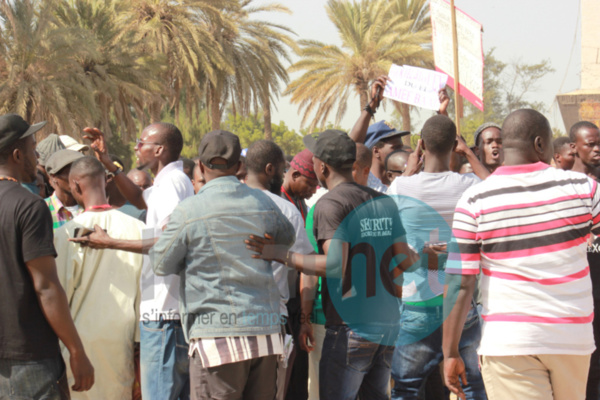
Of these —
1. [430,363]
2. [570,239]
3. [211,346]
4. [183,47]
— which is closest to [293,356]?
[430,363]

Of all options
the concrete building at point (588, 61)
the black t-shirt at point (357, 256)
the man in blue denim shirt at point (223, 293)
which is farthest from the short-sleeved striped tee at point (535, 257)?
the concrete building at point (588, 61)

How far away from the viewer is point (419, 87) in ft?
20.3

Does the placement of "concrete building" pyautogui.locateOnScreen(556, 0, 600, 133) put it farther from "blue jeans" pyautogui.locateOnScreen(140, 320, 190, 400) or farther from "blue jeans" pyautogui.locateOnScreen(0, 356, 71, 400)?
"blue jeans" pyautogui.locateOnScreen(0, 356, 71, 400)

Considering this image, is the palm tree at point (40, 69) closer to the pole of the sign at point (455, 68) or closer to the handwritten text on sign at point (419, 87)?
the pole of the sign at point (455, 68)

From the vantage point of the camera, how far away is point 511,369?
3.02 meters

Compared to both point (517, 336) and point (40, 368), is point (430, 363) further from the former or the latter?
point (40, 368)

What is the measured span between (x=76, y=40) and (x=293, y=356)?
17464 millimetres

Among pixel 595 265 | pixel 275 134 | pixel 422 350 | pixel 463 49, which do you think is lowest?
pixel 422 350

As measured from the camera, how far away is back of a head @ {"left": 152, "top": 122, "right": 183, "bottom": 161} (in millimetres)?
4320

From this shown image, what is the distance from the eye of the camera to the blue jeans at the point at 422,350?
3986mm

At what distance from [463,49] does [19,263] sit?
5656 mm

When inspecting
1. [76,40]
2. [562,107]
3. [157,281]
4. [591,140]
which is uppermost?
[76,40]

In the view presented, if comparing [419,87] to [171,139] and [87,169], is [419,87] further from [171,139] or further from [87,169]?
[87,169]

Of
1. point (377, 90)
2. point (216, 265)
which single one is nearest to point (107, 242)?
point (216, 265)
